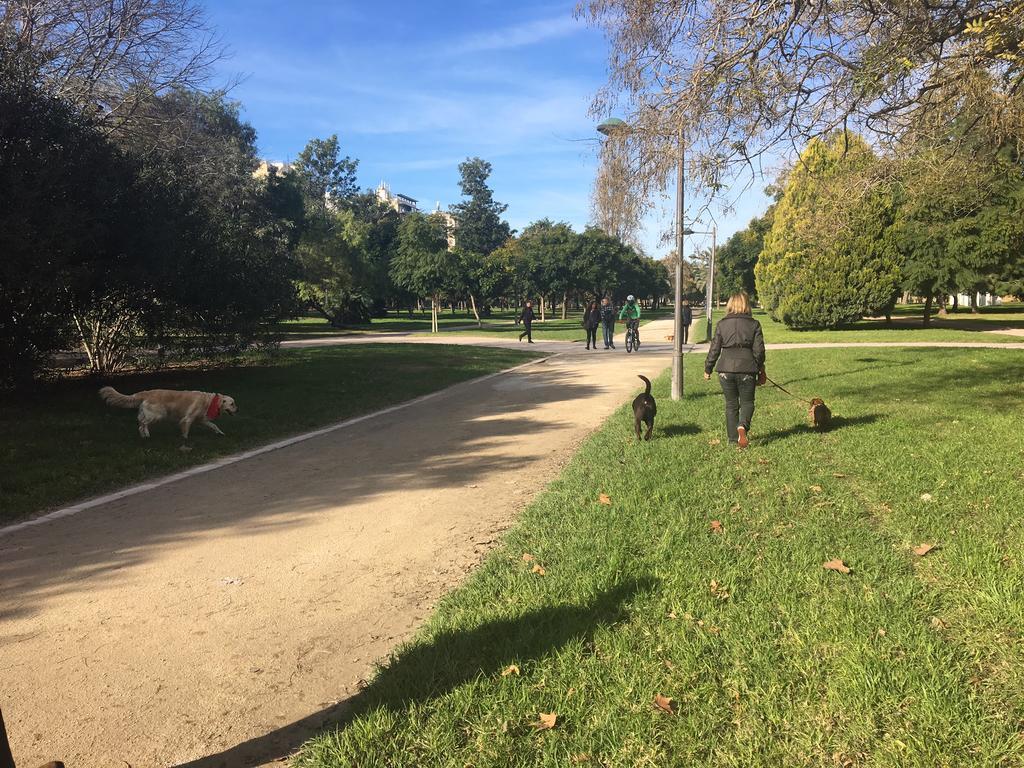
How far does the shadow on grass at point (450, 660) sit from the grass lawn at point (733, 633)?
0.4 inches

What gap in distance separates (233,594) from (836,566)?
3659 mm

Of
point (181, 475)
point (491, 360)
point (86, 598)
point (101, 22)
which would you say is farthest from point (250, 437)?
point (491, 360)

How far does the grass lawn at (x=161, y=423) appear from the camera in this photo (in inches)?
246

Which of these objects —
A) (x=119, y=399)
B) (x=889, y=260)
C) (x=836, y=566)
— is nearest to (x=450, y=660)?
(x=836, y=566)

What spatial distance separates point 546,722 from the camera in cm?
246

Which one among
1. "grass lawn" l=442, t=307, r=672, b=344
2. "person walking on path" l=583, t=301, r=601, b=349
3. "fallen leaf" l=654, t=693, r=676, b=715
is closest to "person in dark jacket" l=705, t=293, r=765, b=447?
"fallen leaf" l=654, t=693, r=676, b=715

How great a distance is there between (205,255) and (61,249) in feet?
11.7

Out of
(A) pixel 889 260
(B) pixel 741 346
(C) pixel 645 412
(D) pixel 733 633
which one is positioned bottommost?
(D) pixel 733 633

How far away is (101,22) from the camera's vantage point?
11547 millimetres

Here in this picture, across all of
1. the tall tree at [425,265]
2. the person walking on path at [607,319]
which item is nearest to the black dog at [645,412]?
the person walking on path at [607,319]

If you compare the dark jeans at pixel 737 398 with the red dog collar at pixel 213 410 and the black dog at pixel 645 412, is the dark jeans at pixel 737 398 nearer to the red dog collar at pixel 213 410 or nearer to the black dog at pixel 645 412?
the black dog at pixel 645 412

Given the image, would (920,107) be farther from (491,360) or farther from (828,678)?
(491,360)

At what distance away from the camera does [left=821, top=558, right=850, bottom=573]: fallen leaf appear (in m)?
3.67

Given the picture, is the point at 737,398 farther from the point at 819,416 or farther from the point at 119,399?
the point at 119,399
